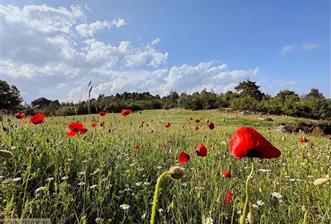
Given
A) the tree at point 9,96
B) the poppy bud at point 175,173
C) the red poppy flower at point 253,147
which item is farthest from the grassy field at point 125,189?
the tree at point 9,96

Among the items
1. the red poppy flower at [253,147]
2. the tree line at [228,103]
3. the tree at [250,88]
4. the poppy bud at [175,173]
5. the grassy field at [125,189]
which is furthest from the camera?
the tree at [250,88]

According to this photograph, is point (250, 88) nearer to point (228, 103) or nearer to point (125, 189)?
point (228, 103)

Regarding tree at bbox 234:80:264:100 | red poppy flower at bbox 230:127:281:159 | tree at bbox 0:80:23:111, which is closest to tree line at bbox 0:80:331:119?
tree at bbox 0:80:23:111

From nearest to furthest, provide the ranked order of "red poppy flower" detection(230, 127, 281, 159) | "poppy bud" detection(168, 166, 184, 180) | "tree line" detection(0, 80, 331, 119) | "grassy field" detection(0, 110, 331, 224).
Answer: "poppy bud" detection(168, 166, 184, 180)
"red poppy flower" detection(230, 127, 281, 159)
"grassy field" detection(0, 110, 331, 224)
"tree line" detection(0, 80, 331, 119)

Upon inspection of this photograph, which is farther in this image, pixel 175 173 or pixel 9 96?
pixel 9 96

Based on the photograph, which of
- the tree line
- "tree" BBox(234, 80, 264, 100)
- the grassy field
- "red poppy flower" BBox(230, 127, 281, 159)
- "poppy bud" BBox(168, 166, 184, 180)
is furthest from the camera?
"tree" BBox(234, 80, 264, 100)

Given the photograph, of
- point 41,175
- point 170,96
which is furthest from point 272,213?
point 170,96

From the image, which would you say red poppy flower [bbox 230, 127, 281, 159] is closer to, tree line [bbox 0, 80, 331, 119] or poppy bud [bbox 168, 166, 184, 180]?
poppy bud [bbox 168, 166, 184, 180]

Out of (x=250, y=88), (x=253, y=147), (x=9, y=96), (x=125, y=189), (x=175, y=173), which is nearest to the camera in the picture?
(x=175, y=173)

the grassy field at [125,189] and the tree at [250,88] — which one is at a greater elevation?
the tree at [250,88]

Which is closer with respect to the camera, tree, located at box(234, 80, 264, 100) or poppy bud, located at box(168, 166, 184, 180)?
poppy bud, located at box(168, 166, 184, 180)

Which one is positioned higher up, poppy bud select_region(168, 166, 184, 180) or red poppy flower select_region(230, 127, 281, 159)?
red poppy flower select_region(230, 127, 281, 159)

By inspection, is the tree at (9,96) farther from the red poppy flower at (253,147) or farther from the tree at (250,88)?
the red poppy flower at (253,147)

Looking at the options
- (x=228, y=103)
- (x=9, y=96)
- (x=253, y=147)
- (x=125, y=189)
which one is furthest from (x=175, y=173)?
(x=9, y=96)
